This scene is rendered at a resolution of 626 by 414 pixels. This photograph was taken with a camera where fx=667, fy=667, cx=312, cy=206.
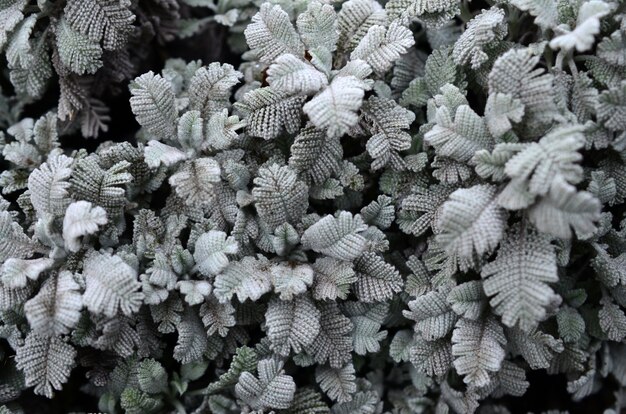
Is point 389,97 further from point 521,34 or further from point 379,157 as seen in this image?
point 521,34

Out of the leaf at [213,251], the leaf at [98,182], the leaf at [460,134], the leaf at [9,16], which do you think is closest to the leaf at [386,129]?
the leaf at [460,134]

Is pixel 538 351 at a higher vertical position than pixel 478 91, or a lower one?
lower

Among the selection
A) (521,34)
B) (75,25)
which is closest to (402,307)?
(521,34)

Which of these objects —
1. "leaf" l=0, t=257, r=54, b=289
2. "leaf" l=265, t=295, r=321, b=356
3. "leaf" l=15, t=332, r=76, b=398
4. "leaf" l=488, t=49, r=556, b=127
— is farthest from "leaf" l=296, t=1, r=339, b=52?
"leaf" l=15, t=332, r=76, b=398

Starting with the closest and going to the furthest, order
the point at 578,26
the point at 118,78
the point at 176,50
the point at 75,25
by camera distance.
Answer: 1. the point at 578,26
2. the point at 75,25
3. the point at 118,78
4. the point at 176,50

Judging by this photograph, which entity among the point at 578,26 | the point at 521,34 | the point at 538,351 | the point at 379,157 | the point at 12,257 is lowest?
the point at 538,351

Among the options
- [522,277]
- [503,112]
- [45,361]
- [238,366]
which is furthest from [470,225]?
[45,361]

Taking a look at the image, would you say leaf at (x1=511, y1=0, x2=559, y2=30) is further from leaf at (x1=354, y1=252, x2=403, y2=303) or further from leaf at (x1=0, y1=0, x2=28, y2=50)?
leaf at (x1=0, y1=0, x2=28, y2=50)
